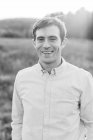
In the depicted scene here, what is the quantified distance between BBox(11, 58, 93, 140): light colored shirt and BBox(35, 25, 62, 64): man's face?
8cm

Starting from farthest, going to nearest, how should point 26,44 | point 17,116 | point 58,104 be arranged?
point 26,44 < point 17,116 < point 58,104

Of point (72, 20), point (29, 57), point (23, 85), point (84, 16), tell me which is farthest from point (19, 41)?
point (23, 85)

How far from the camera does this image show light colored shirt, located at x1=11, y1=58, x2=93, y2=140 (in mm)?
1604

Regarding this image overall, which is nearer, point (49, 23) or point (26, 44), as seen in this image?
point (49, 23)

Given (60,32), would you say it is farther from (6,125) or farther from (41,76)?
(6,125)

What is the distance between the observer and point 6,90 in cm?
742

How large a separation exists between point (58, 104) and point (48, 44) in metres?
0.36

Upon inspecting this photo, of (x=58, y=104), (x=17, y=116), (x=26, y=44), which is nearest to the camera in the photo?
(x=58, y=104)

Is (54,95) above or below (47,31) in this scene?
below

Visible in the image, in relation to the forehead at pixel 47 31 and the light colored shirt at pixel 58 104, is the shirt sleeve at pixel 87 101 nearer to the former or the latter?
the light colored shirt at pixel 58 104

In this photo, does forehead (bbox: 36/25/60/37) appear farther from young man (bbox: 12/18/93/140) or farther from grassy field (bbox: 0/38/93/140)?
grassy field (bbox: 0/38/93/140)

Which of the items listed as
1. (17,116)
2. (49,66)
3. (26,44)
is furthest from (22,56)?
(49,66)

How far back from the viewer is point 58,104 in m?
1.62

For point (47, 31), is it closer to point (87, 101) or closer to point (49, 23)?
point (49, 23)
